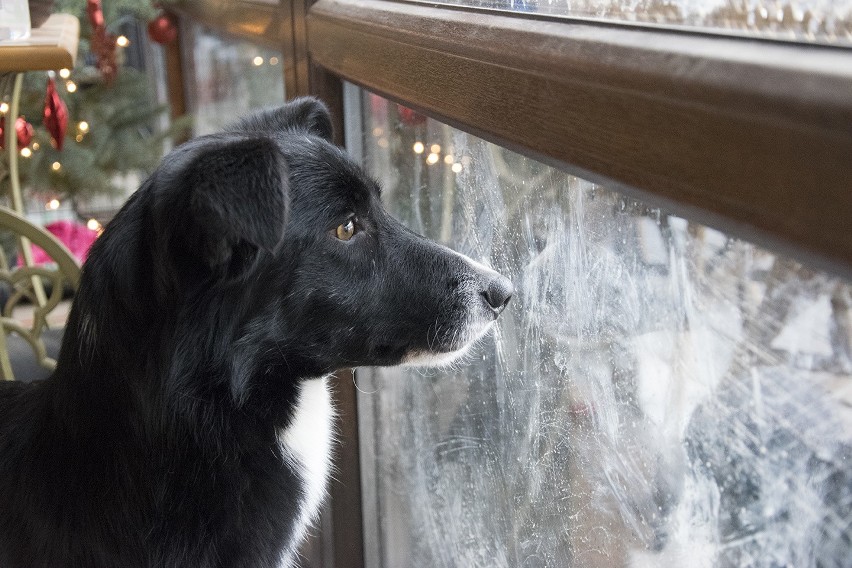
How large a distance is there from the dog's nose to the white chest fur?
33 cm

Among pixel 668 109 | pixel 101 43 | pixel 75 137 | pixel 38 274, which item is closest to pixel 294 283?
pixel 668 109

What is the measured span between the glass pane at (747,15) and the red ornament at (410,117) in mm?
627

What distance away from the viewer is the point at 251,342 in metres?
1.18

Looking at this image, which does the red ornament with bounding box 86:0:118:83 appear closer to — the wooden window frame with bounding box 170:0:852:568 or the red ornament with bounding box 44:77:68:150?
the red ornament with bounding box 44:77:68:150

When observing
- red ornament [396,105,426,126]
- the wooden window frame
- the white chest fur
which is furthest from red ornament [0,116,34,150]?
the wooden window frame

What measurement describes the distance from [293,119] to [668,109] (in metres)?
0.92

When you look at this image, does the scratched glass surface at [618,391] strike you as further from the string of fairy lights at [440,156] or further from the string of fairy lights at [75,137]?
the string of fairy lights at [75,137]

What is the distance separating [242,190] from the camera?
2.95 feet

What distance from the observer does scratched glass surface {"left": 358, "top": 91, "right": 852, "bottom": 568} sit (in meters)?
0.61

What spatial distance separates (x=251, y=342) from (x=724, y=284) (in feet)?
2.36

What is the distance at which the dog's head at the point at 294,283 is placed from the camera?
1.08m

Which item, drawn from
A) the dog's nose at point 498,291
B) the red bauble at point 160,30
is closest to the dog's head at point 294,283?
the dog's nose at point 498,291

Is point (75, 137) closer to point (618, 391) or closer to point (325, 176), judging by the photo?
point (325, 176)

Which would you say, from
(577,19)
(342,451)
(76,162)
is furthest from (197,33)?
(577,19)
